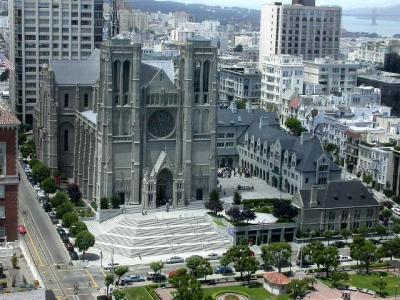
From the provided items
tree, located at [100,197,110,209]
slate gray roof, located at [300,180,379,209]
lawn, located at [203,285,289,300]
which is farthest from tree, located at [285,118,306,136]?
lawn, located at [203,285,289,300]

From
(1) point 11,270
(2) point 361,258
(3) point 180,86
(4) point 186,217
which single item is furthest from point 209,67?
(1) point 11,270

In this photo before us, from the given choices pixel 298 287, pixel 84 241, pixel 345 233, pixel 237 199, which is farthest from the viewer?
pixel 237 199

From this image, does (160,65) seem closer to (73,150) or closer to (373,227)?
(73,150)

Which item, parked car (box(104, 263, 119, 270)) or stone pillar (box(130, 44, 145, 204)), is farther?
stone pillar (box(130, 44, 145, 204))

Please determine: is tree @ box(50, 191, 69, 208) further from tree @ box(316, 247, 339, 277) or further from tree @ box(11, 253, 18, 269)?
tree @ box(11, 253, 18, 269)

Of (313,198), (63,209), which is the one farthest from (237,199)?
(63,209)

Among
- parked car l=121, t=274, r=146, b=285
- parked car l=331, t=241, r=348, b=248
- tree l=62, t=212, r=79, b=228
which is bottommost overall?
parked car l=121, t=274, r=146, b=285

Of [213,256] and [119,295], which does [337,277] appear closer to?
[213,256]

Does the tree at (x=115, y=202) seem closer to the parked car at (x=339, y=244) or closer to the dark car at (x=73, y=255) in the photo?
the dark car at (x=73, y=255)
